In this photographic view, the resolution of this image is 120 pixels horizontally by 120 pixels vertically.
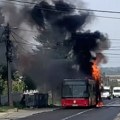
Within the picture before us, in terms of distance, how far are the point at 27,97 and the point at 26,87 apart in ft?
48.0

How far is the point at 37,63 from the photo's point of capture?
Answer: 61.1m

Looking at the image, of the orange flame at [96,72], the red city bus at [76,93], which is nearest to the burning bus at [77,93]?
the red city bus at [76,93]

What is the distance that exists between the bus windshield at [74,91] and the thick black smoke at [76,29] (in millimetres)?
12488

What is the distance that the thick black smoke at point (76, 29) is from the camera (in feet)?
204

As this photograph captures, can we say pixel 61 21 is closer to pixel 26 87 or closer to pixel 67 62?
pixel 67 62

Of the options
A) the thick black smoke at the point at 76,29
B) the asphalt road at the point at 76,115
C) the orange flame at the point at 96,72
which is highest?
the thick black smoke at the point at 76,29

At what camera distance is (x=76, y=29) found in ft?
212

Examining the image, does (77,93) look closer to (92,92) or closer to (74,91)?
(74,91)

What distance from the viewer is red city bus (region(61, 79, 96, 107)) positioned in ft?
156

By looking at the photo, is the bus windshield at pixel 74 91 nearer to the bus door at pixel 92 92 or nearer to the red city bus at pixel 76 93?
the red city bus at pixel 76 93

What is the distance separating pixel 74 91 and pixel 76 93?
26 centimetres

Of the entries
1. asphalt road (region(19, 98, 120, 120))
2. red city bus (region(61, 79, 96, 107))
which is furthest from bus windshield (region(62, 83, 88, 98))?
asphalt road (region(19, 98, 120, 120))

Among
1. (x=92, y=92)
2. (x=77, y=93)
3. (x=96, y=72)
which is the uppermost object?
(x=96, y=72)

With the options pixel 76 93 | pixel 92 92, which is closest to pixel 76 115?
pixel 76 93
